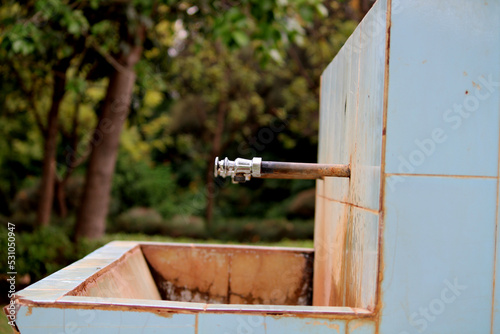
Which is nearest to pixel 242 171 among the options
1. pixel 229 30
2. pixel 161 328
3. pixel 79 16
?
pixel 161 328

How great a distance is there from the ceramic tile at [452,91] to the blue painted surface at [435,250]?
0.22 ft

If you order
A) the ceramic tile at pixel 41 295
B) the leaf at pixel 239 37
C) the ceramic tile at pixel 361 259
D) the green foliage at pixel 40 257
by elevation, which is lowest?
the green foliage at pixel 40 257

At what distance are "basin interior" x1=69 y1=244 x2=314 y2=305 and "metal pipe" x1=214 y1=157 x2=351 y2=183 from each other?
113cm

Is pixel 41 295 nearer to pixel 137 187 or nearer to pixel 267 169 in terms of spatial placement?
pixel 267 169

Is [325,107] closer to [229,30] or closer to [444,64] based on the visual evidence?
[444,64]

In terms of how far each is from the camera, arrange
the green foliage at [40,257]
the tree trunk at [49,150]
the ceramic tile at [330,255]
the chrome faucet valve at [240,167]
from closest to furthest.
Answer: the chrome faucet valve at [240,167], the ceramic tile at [330,255], the green foliage at [40,257], the tree trunk at [49,150]

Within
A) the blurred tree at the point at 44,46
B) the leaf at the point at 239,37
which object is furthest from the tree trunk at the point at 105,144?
the leaf at the point at 239,37

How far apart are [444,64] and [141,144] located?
12593mm

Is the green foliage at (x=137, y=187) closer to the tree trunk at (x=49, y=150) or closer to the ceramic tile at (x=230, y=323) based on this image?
the tree trunk at (x=49, y=150)

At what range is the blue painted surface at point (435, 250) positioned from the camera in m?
1.62

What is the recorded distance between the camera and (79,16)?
4.77m

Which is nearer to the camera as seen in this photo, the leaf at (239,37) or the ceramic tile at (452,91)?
the ceramic tile at (452,91)

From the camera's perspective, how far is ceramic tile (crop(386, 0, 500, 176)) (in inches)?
63.9

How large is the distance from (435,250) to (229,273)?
1.65m
